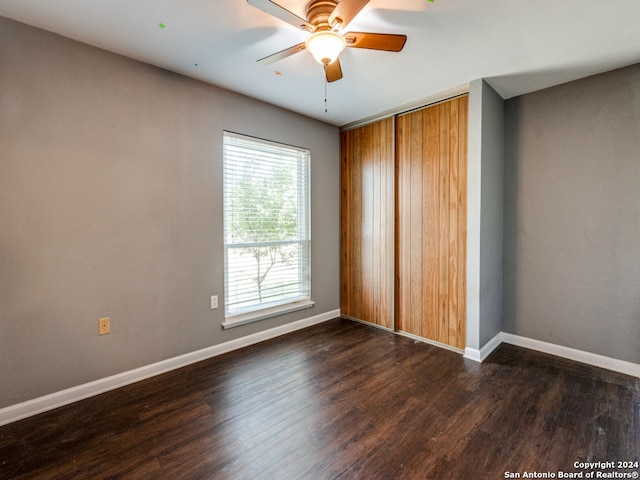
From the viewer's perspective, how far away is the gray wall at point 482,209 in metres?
2.62

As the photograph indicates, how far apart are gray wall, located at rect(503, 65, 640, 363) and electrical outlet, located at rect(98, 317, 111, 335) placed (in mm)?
3647

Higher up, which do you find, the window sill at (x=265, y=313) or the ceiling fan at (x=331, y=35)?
the ceiling fan at (x=331, y=35)

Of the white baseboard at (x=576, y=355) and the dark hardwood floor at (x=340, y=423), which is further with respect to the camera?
the white baseboard at (x=576, y=355)

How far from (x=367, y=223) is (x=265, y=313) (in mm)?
1601

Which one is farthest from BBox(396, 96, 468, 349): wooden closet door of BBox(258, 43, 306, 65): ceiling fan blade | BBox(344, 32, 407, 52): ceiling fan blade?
BBox(258, 43, 306, 65): ceiling fan blade

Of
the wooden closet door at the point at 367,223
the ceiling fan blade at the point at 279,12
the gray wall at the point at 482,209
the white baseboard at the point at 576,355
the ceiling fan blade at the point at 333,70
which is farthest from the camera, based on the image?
the wooden closet door at the point at 367,223

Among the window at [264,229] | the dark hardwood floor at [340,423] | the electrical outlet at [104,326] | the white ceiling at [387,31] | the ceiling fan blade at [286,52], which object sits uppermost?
the white ceiling at [387,31]

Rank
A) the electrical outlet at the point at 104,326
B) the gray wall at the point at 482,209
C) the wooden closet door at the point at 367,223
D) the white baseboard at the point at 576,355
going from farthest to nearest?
1. the wooden closet door at the point at 367,223
2. the gray wall at the point at 482,209
3. the white baseboard at the point at 576,355
4. the electrical outlet at the point at 104,326

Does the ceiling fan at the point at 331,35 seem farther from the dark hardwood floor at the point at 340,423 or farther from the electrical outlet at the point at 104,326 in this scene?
the electrical outlet at the point at 104,326

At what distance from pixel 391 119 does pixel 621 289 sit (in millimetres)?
2601

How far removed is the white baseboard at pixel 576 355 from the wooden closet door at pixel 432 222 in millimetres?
681

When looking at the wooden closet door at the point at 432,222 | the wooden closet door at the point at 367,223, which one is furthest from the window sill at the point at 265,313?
the wooden closet door at the point at 432,222

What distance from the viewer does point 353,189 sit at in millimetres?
3779

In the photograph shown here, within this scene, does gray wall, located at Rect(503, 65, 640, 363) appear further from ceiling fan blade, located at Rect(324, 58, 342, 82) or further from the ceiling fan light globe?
the ceiling fan light globe
